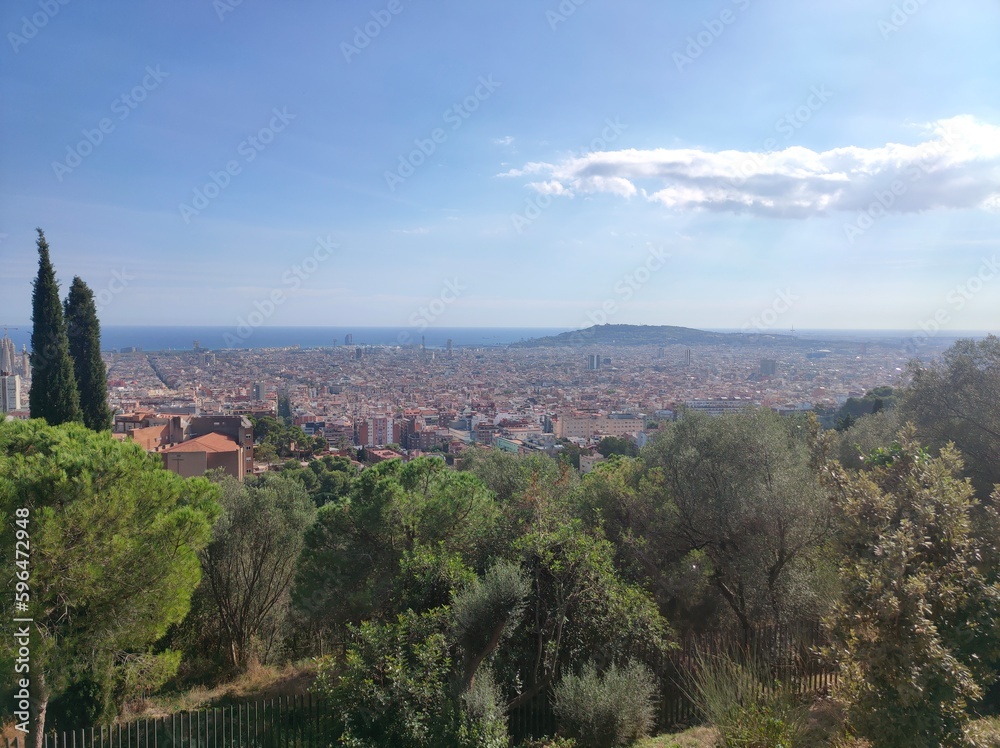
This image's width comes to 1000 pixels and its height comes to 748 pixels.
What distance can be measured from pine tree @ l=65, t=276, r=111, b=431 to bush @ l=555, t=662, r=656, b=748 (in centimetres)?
1552

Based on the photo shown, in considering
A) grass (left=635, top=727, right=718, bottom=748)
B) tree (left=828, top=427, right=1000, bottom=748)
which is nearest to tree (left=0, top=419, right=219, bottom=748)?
grass (left=635, top=727, right=718, bottom=748)

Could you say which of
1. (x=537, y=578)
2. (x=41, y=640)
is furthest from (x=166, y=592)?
(x=537, y=578)

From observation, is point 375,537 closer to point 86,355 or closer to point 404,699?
point 404,699

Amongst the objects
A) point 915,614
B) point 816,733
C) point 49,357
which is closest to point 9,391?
point 49,357

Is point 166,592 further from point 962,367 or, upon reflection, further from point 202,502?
point 962,367

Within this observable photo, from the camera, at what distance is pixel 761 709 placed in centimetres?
447

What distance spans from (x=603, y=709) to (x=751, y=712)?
Result: 1.28 meters

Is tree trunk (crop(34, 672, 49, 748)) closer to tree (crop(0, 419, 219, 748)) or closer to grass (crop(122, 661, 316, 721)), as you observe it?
tree (crop(0, 419, 219, 748))

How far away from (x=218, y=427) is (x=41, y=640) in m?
32.5

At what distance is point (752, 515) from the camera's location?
741 centimetres

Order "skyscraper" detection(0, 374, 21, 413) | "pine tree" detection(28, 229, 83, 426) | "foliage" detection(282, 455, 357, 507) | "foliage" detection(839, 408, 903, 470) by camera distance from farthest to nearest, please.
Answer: "skyscraper" detection(0, 374, 21, 413)
"foliage" detection(282, 455, 357, 507)
"pine tree" detection(28, 229, 83, 426)
"foliage" detection(839, 408, 903, 470)

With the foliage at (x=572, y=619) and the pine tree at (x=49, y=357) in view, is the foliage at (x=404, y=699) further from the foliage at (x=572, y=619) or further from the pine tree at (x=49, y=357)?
the pine tree at (x=49, y=357)

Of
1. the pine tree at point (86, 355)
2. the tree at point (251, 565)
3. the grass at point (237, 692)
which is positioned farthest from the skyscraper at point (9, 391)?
the grass at point (237, 692)

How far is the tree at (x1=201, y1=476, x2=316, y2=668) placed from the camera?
934 centimetres
